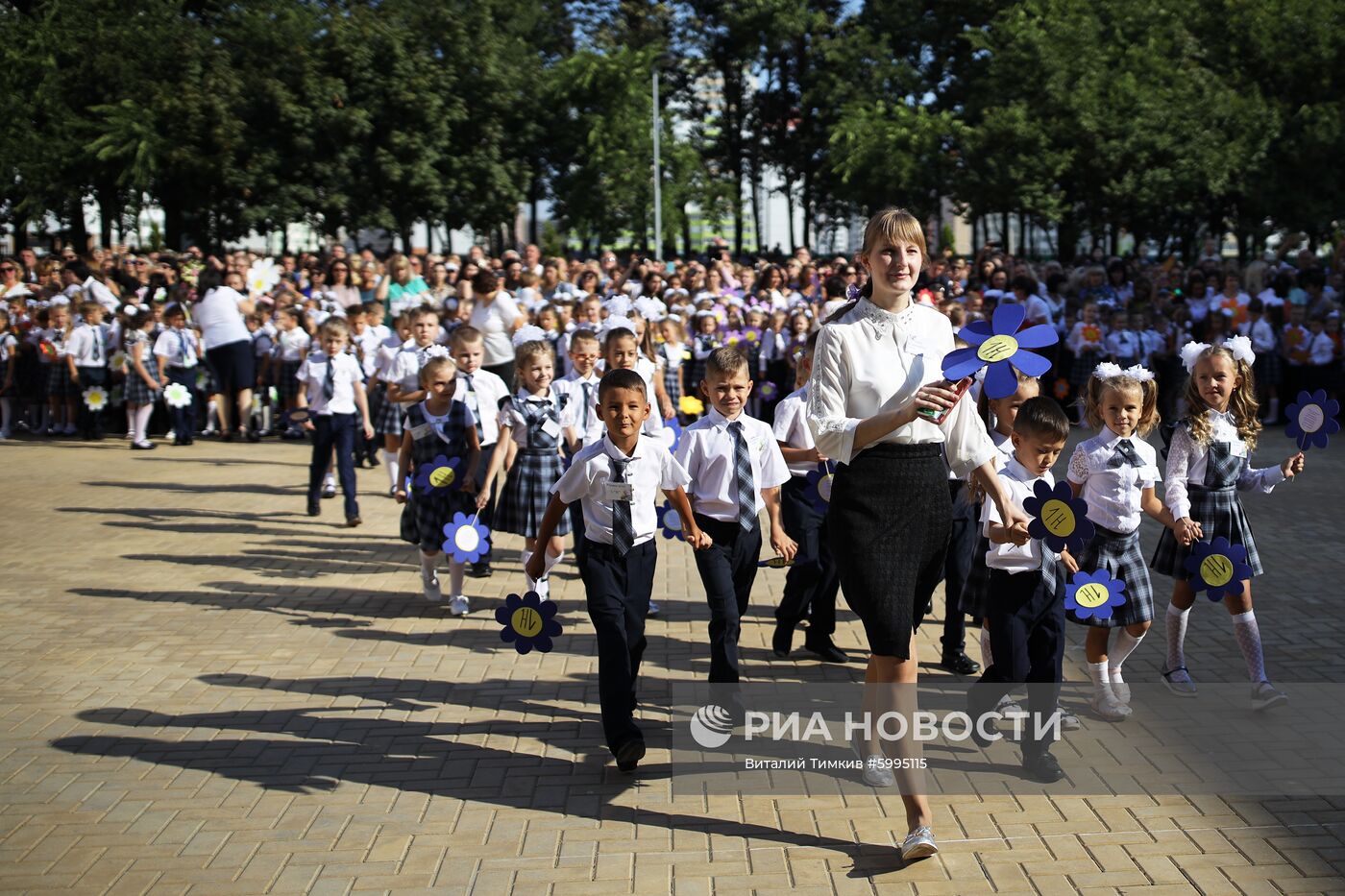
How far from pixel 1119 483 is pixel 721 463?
175cm

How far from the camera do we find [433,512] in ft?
26.5

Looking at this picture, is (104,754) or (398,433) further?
(398,433)

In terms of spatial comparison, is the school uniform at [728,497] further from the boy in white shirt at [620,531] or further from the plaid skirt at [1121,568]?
the plaid skirt at [1121,568]

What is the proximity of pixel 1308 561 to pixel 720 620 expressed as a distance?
17.4 feet

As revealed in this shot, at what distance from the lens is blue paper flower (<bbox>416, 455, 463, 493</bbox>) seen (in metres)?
7.50

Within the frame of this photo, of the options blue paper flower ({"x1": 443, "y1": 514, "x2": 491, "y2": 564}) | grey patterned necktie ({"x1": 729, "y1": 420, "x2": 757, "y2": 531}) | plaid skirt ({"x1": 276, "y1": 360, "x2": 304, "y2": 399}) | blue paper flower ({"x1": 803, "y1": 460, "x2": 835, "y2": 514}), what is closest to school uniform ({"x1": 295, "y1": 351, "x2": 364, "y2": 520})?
blue paper flower ({"x1": 443, "y1": 514, "x2": 491, "y2": 564})

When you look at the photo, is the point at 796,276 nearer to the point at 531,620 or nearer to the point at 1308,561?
the point at 1308,561

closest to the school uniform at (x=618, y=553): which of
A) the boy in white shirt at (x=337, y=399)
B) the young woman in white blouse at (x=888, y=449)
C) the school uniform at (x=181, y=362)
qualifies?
the young woman in white blouse at (x=888, y=449)

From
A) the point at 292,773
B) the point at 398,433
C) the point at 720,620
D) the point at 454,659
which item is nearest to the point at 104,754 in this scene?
the point at 292,773

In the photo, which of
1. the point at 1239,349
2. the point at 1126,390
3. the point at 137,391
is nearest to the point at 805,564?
the point at 1126,390

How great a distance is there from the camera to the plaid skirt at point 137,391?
53.1 ft

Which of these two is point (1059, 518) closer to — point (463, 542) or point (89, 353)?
point (463, 542)

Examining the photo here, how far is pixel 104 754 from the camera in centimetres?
570

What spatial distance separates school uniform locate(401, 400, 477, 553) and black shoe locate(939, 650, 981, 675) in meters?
2.95
